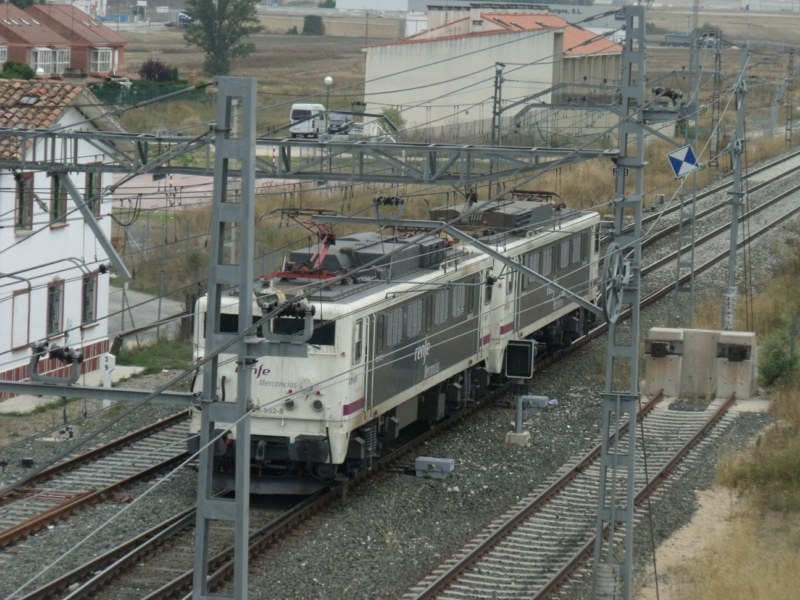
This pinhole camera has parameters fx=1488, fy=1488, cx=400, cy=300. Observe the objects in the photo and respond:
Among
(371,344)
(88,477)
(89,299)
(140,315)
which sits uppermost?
(371,344)

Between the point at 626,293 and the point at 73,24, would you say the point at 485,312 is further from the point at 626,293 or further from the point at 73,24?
the point at 73,24

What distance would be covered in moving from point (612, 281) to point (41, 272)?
48.0 ft

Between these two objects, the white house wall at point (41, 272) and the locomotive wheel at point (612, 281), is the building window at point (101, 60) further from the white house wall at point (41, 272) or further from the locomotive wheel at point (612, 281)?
the locomotive wheel at point (612, 281)

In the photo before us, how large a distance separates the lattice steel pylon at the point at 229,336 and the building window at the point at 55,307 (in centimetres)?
1633

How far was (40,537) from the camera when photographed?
54.9 feet

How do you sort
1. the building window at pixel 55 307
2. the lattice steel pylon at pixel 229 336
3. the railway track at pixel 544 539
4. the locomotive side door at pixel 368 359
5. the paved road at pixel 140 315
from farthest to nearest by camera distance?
the paved road at pixel 140 315 < the building window at pixel 55 307 < the locomotive side door at pixel 368 359 < the railway track at pixel 544 539 < the lattice steel pylon at pixel 229 336

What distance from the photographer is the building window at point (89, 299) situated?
28.1 metres

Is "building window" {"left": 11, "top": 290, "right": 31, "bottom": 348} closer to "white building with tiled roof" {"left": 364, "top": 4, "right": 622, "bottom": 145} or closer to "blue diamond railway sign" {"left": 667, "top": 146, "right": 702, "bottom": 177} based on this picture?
"blue diamond railway sign" {"left": 667, "top": 146, "right": 702, "bottom": 177}

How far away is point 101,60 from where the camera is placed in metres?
70.8

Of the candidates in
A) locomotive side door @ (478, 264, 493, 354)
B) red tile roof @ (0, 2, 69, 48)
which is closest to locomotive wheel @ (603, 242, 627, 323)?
locomotive side door @ (478, 264, 493, 354)

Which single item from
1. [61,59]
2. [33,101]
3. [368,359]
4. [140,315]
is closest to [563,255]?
[368,359]

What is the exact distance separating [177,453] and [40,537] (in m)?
4.13

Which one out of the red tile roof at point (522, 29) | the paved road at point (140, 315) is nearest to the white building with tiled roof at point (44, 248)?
the paved road at point (140, 315)

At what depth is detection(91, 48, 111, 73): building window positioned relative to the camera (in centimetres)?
6981
